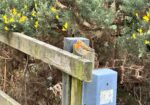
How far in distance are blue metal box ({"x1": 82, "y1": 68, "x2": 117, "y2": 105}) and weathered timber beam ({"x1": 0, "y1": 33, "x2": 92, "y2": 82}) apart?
0.06m

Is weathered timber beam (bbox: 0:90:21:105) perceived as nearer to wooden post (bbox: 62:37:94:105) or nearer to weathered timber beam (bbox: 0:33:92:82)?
weathered timber beam (bbox: 0:33:92:82)

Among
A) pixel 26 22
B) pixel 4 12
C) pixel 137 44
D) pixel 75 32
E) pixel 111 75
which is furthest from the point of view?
pixel 4 12

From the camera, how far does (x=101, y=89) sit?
8.99 ft

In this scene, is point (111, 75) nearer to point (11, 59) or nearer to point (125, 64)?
point (125, 64)

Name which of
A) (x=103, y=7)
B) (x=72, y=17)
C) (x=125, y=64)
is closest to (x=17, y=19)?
(x=72, y=17)

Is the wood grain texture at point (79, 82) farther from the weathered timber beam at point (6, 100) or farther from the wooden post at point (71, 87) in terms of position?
the weathered timber beam at point (6, 100)

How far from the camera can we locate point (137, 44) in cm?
352

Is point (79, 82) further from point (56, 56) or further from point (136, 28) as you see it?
point (136, 28)

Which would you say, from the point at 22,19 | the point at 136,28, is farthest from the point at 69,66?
the point at 22,19

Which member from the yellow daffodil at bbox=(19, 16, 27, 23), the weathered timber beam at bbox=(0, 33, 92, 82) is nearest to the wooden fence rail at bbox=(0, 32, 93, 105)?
the weathered timber beam at bbox=(0, 33, 92, 82)

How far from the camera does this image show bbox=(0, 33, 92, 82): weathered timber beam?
280 cm

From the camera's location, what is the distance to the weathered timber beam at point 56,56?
2799 millimetres

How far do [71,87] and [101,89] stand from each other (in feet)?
1.22

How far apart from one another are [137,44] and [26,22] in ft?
4.07
